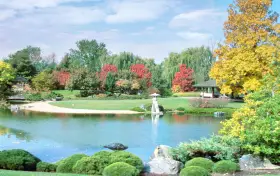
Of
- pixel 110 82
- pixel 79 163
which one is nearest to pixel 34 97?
pixel 110 82

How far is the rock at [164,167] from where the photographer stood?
33.9ft

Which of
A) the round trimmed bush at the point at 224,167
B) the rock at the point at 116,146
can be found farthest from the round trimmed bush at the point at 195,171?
the rock at the point at 116,146

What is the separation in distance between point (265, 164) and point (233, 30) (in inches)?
841

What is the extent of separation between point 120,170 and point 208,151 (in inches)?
141

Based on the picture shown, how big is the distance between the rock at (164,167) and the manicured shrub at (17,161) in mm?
3205

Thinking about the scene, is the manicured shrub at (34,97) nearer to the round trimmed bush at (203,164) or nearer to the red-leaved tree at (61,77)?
the red-leaved tree at (61,77)

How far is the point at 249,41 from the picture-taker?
99.0 feet

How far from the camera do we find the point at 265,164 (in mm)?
11062

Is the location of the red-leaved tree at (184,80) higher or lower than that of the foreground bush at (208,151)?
higher

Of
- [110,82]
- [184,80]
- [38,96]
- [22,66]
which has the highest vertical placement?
[22,66]

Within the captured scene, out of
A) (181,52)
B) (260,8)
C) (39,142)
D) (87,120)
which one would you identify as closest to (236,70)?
(260,8)

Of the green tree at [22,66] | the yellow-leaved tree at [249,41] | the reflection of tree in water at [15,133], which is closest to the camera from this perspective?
the reflection of tree in water at [15,133]

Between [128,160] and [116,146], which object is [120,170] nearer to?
[128,160]

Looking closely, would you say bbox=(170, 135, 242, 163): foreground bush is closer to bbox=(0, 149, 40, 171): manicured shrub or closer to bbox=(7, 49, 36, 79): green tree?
bbox=(0, 149, 40, 171): manicured shrub
